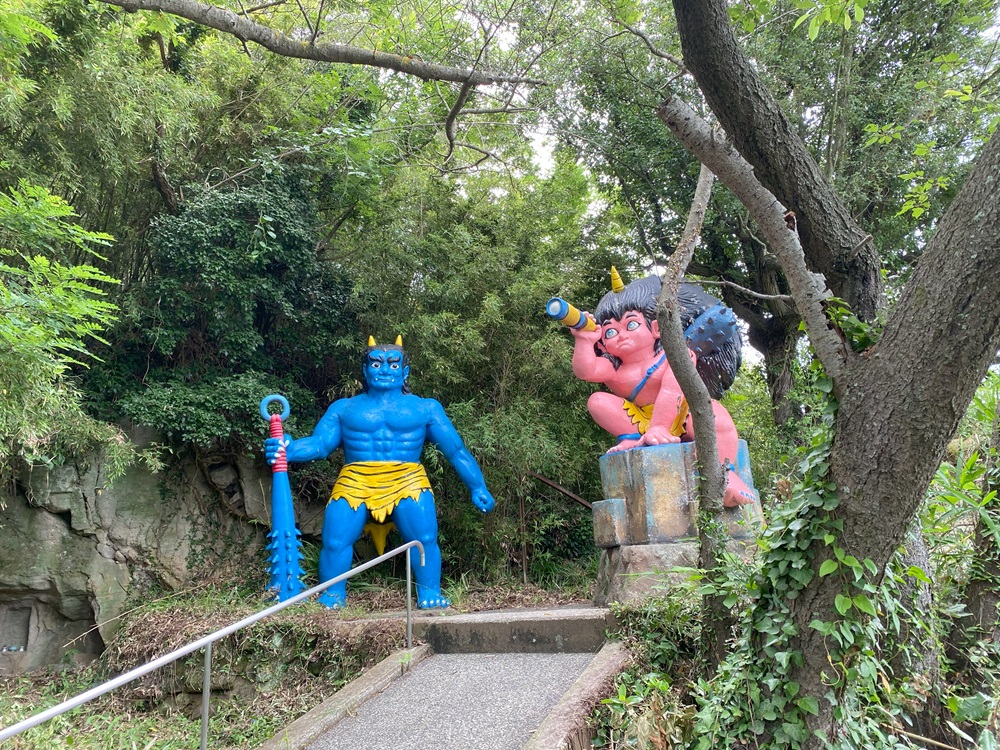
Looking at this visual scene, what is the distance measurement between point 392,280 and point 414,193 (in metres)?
1.15

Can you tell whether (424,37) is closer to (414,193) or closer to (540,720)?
(414,193)

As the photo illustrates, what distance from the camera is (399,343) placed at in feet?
22.0

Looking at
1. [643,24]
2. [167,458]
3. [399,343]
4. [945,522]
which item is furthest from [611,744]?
[643,24]

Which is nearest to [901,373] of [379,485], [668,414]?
[668,414]

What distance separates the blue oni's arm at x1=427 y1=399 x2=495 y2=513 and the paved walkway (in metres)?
1.91

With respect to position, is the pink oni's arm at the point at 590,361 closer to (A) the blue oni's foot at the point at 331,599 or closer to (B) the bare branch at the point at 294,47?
(B) the bare branch at the point at 294,47

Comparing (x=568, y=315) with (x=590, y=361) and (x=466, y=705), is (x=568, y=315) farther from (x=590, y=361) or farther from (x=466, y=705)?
(x=466, y=705)

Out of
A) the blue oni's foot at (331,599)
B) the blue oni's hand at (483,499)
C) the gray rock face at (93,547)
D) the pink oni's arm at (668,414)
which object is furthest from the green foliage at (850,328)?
the gray rock face at (93,547)

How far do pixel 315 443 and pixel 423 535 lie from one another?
1218mm

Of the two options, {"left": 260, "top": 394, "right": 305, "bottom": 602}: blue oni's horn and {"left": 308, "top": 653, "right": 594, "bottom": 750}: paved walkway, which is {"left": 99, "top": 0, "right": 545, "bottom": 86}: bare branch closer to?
{"left": 260, "top": 394, "right": 305, "bottom": 602}: blue oni's horn

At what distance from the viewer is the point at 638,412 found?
236 inches

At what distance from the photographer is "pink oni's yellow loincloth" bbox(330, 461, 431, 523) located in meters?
6.06

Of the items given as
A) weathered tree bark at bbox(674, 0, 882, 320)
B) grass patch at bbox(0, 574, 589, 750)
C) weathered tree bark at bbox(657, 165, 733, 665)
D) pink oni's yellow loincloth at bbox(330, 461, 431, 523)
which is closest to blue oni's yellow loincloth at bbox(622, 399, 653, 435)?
grass patch at bbox(0, 574, 589, 750)

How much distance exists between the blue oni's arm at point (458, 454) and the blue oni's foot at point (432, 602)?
811 mm
